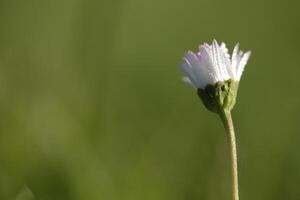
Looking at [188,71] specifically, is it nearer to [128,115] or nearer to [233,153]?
[233,153]

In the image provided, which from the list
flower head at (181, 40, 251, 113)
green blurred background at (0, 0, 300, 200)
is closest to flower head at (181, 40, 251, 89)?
flower head at (181, 40, 251, 113)

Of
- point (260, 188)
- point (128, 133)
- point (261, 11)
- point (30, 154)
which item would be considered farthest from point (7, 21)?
point (261, 11)

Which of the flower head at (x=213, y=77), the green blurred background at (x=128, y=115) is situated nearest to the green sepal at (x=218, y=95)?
the flower head at (x=213, y=77)

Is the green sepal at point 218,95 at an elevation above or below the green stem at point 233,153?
above

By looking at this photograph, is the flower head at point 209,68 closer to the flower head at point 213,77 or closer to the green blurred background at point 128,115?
the flower head at point 213,77

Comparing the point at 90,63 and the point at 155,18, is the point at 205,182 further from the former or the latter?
the point at 155,18
